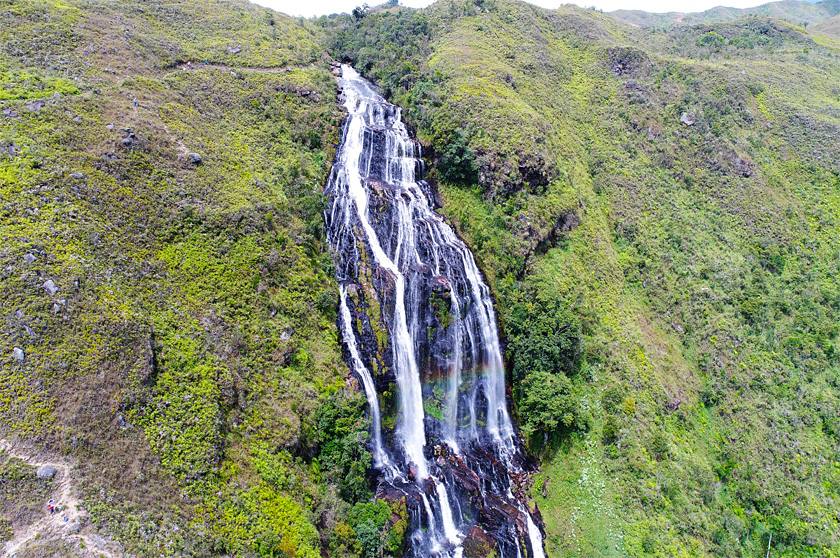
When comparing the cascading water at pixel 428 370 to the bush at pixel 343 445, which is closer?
the bush at pixel 343 445

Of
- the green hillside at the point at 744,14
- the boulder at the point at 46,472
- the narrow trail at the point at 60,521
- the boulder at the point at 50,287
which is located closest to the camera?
the narrow trail at the point at 60,521

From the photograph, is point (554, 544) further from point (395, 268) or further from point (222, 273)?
point (222, 273)

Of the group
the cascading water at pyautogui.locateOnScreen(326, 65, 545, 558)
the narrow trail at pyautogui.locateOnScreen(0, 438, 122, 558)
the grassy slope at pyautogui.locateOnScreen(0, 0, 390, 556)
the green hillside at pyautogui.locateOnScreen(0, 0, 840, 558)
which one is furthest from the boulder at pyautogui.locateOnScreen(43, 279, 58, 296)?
the cascading water at pyautogui.locateOnScreen(326, 65, 545, 558)

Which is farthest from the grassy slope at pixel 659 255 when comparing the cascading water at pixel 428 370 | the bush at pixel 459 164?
the cascading water at pixel 428 370

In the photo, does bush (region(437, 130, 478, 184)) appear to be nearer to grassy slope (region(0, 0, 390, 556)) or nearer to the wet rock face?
grassy slope (region(0, 0, 390, 556))

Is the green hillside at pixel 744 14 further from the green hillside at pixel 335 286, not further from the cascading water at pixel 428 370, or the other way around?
the cascading water at pixel 428 370

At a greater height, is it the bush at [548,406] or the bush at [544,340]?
the bush at [544,340]
